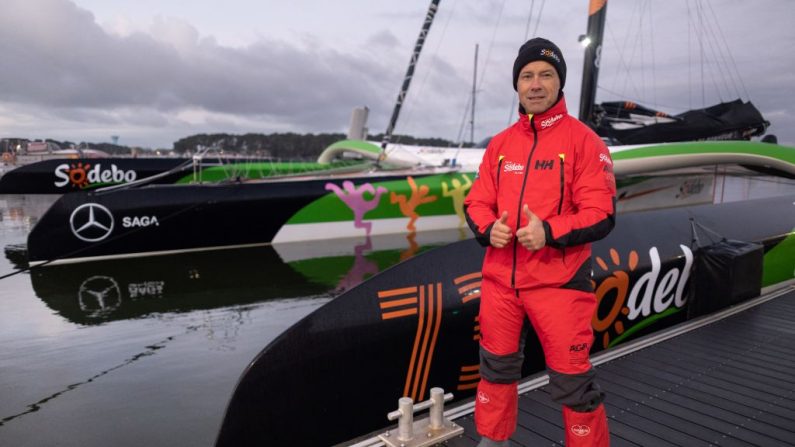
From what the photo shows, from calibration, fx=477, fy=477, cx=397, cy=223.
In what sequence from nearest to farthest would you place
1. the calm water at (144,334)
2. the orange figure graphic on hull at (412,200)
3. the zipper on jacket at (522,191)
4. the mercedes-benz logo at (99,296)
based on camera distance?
the zipper on jacket at (522,191) → the calm water at (144,334) → the mercedes-benz logo at (99,296) → the orange figure graphic on hull at (412,200)

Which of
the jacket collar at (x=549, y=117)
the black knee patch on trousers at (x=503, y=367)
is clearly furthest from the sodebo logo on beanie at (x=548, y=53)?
the black knee patch on trousers at (x=503, y=367)

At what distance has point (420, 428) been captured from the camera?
2219 millimetres

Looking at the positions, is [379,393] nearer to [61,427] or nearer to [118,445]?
[118,445]

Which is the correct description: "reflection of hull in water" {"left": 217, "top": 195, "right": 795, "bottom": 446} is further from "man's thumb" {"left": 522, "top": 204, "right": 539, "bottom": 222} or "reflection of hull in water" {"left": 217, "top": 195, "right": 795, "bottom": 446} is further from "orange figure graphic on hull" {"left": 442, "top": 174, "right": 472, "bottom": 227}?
"orange figure graphic on hull" {"left": 442, "top": 174, "right": 472, "bottom": 227}

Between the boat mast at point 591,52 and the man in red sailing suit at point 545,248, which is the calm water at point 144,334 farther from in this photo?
the boat mast at point 591,52

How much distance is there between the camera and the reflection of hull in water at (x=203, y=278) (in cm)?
517

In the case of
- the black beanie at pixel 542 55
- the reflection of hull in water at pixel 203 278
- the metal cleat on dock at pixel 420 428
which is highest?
the black beanie at pixel 542 55

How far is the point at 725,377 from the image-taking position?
2.85 meters

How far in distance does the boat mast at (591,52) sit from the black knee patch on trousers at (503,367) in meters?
8.75

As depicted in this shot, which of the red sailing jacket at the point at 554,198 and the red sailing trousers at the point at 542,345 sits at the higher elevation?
the red sailing jacket at the point at 554,198

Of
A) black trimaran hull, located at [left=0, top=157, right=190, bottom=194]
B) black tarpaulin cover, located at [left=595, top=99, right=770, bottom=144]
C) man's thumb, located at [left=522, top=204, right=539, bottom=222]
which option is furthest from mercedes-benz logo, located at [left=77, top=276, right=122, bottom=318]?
black tarpaulin cover, located at [left=595, top=99, right=770, bottom=144]

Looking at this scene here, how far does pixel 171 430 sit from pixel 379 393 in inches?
50.7

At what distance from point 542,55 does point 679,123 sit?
377 inches

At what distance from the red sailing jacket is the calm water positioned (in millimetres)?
2009
